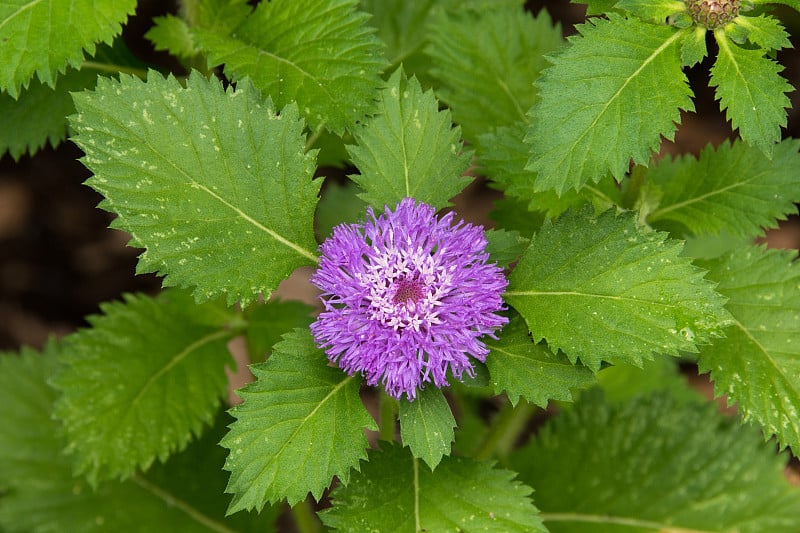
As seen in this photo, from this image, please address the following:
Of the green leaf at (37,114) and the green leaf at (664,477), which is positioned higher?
the green leaf at (37,114)

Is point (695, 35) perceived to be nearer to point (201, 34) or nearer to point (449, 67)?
point (449, 67)

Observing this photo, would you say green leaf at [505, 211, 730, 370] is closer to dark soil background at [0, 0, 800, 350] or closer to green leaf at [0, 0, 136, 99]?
green leaf at [0, 0, 136, 99]

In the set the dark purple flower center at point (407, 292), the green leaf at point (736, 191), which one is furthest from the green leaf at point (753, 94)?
the dark purple flower center at point (407, 292)

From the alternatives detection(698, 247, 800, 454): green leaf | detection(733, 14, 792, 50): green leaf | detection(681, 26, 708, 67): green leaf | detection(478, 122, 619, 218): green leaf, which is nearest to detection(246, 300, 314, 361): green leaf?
detection(478, 122, 619, 218): green leaf

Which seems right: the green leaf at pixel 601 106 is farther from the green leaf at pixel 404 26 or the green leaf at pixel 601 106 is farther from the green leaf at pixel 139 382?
the green leaf at pixel 139 382

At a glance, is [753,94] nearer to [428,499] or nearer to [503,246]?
[503,246]

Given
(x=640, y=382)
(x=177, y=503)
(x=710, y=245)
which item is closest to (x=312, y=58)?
(x=177, y=503)

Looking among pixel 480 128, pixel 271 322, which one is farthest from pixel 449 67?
pixel 271 322
